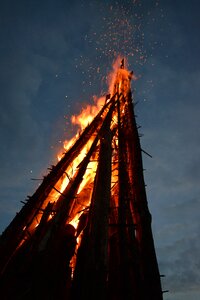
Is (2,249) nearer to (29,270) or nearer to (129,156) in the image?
(29,270)

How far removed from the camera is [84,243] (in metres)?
5.98

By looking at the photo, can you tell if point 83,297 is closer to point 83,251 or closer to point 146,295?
point 83,251

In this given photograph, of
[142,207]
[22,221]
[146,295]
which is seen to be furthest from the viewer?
[142,207]

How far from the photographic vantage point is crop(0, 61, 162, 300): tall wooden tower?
532 cm

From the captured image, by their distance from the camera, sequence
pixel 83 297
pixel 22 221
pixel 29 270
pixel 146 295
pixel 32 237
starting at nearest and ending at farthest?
pixel 83 297
pixel 29 270
pixel 146 295
pixel 32 237
pixel 22 221

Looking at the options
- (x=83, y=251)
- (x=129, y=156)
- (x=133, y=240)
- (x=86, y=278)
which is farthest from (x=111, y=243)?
(x=129, y=156)

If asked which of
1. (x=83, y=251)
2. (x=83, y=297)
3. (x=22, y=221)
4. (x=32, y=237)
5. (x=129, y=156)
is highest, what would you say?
(x=129, y=156)

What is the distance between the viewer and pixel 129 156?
34.8 feet

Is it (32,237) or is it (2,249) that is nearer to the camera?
(2,249)

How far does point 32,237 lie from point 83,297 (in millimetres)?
2611

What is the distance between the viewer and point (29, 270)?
223 inches

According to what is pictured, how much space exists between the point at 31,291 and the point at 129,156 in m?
6.47

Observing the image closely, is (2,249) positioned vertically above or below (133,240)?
below

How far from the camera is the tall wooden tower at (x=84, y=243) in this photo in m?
5.32
